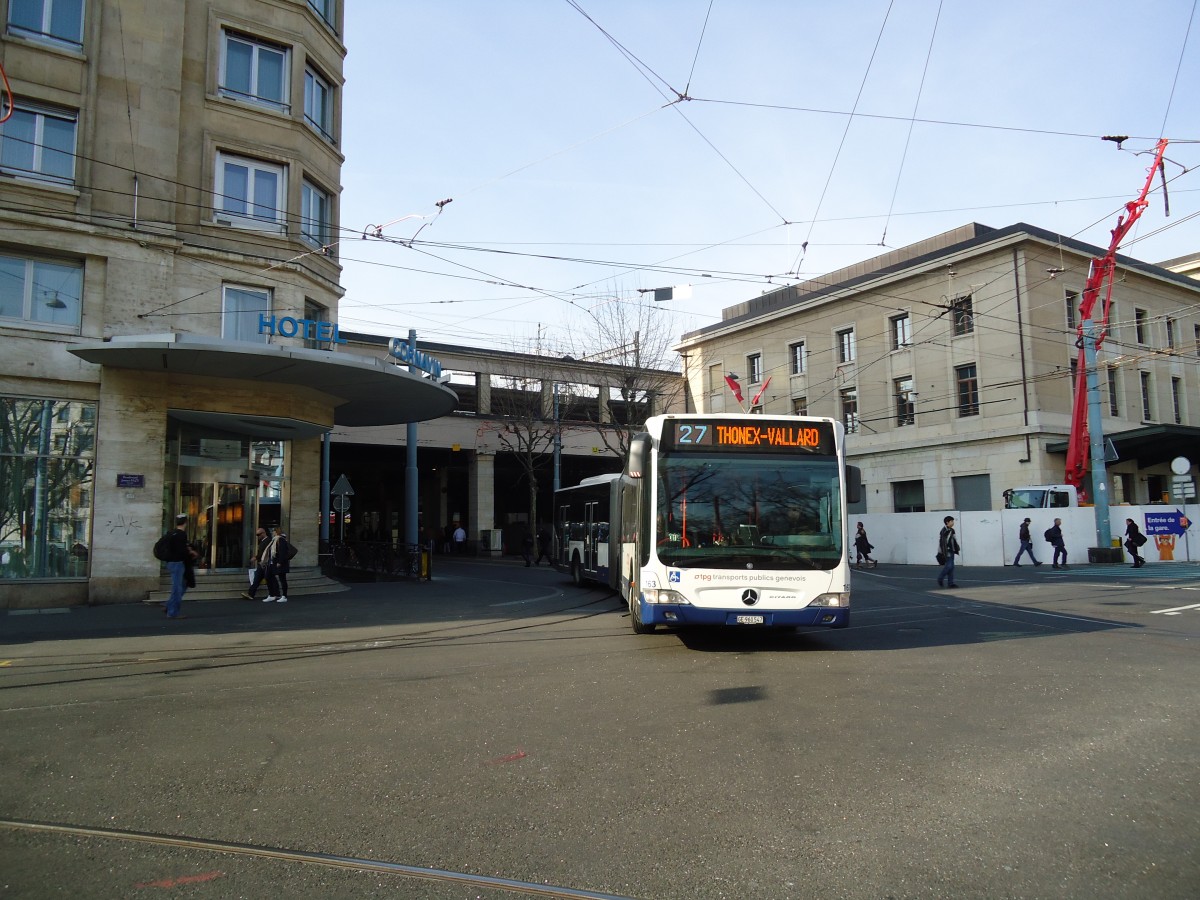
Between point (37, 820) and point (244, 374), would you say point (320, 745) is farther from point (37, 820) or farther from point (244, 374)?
point (244, 374)

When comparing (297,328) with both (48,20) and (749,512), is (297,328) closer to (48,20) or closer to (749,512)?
(48,20)

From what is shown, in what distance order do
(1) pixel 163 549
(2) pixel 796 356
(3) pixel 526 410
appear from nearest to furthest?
1. (1) pixel 163 549
2. (3) pixel 526 410
3. (2) pixel 796 356

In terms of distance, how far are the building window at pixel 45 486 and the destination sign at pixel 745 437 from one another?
13.1m

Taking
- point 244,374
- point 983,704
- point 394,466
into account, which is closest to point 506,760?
point 983,704

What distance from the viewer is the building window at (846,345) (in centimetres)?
4447

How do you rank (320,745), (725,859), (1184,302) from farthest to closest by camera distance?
1. (1184,302)
2. (320,745)
3. (725,859)

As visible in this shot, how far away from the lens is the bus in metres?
10.0

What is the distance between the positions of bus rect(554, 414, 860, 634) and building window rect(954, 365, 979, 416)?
30.6 meters

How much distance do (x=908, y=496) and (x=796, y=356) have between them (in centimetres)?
1029

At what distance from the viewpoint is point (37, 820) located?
15.1 feet

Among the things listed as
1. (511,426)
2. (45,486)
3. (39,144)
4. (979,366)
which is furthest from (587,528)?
(979,366)

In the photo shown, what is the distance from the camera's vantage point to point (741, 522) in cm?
1024

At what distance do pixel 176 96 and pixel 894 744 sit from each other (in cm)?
1914

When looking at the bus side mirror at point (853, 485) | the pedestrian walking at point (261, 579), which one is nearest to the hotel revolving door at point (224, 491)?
the pedestrian walking at point (261, 579)
